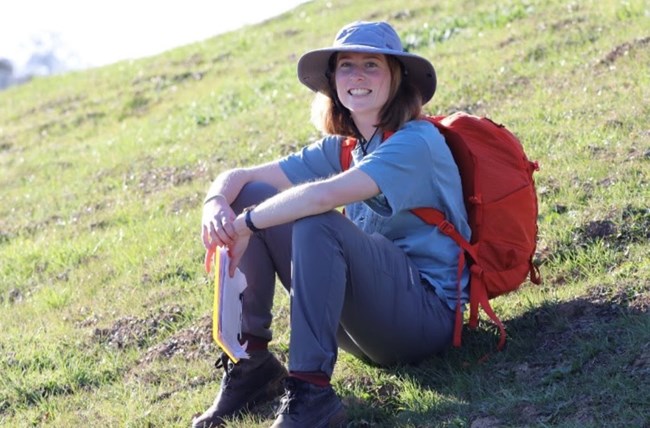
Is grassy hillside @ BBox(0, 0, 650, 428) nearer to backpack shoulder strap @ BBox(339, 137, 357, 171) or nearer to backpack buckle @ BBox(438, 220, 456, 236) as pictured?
backpack buckle @ BBox(438, 220, 456, 236)

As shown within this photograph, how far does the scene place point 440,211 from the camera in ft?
17.9

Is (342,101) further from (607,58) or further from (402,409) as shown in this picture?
(607,58)

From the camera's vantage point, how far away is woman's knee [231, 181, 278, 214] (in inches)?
228

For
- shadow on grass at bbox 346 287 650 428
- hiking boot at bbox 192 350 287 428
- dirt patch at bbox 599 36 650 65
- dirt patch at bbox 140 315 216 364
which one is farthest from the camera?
dirt patch at bbox 599 36 650 65

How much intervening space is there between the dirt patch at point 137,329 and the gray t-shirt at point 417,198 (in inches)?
74.5

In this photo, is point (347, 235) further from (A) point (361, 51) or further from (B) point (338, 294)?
(A) point (361, 51)

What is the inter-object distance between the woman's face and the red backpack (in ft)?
0.96

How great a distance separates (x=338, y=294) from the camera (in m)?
5.05

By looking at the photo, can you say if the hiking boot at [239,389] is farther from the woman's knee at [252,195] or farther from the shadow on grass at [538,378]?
the woman's knee at [252,195]

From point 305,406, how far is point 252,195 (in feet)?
3.99

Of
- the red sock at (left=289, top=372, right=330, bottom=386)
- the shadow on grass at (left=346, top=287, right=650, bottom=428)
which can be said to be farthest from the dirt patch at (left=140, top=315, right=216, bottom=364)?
the red sock at (left=289, top=372, right=330, bottom=386)

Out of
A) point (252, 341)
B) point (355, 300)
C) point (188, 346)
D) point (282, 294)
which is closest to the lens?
point (355, 300)

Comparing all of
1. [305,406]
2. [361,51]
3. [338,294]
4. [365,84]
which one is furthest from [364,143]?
[305,406]

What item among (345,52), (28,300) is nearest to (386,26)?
(345,52)
